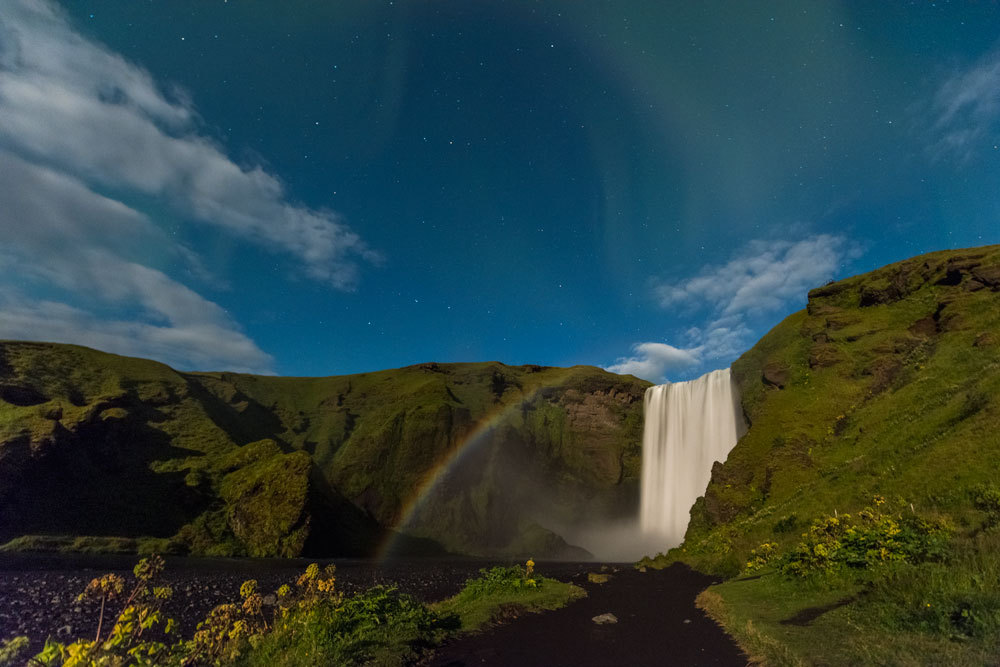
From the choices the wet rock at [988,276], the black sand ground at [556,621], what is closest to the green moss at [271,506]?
the black sand ground at [556,621]

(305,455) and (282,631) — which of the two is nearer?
(282,631)

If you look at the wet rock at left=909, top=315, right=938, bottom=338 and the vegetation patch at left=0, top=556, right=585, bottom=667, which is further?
the wet rock at left=909, top=315, right=938, bottom=338

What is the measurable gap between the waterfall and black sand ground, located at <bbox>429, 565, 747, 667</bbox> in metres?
48.8

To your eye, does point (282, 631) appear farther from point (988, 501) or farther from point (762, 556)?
point (762, 556)

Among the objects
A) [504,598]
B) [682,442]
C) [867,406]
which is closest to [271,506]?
[682,442]

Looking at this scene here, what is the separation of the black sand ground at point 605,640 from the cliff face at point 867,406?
8529mm

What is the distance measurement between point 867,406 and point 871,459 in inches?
570

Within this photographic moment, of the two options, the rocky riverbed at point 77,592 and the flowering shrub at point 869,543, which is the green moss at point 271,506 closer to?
the rocky riverbed at point 77,592

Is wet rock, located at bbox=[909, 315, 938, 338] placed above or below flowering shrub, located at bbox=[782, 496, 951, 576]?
above

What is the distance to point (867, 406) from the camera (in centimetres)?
3478

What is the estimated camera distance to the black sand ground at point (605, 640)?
37.0 feet

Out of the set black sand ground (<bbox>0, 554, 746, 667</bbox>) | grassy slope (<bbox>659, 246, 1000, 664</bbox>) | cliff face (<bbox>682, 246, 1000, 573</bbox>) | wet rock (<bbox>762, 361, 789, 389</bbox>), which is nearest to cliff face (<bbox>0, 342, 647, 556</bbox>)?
black sand ground (<bbox>0, 554, 746, 667</bbox>)

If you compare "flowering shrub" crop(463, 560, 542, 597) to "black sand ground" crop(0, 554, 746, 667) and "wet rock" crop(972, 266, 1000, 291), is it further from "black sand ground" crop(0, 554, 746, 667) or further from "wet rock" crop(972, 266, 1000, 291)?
"wet rock" crop(972, 266, 1000, 291)

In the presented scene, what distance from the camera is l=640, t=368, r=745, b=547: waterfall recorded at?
63.9 metres
